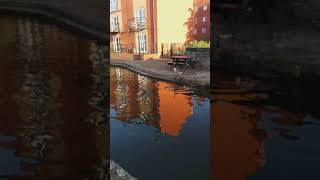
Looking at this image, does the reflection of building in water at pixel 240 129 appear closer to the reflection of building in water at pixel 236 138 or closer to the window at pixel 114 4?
the reflection of building in water at pixel 236 138

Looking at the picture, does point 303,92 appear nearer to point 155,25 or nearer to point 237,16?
point 237,16

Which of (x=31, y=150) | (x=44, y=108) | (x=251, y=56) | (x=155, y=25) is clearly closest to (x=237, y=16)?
(x=251, y=56)

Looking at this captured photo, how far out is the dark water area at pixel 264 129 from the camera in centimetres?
293

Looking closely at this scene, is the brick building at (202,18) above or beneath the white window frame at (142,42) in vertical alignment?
above

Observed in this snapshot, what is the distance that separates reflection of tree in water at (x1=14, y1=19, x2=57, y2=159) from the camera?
8.27ft

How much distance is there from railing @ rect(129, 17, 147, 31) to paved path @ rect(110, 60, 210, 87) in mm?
3968

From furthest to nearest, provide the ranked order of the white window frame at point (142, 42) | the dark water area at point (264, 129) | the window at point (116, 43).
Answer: the window at point (116, 43)
the white window frame at point (142, 42)
the dark water area at point (264, 129)

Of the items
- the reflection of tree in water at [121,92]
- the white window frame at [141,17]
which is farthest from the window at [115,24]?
the reflection of tree in water at [121,92]

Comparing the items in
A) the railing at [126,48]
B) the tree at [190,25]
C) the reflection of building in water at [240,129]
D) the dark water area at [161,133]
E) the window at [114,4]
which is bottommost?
the dark water area at [161,133]

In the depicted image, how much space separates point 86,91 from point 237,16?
5.22 feet

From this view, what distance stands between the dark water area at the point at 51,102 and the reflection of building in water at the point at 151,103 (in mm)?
6271

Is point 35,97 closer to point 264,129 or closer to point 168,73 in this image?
point 264,129

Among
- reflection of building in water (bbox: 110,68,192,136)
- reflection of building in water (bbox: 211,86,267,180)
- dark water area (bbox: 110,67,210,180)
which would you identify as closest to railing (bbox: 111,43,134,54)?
reflection of building in water (bbox: 110,68,192,136)

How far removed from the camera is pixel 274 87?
3039 millimetres
